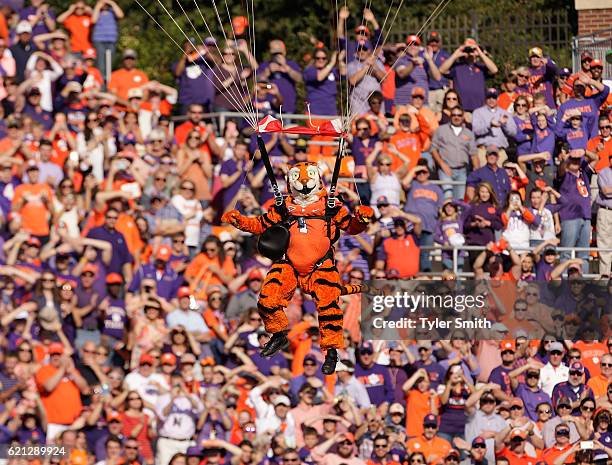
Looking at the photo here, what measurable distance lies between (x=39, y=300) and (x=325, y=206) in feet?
19.1

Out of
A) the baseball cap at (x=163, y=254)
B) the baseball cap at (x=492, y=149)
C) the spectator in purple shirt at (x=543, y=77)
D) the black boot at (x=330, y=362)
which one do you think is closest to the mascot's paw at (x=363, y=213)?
the black boot at (x=330, y=362)

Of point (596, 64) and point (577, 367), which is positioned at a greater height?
point (596, 64)

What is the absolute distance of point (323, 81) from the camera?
2306cm

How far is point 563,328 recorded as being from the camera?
69.3 ft

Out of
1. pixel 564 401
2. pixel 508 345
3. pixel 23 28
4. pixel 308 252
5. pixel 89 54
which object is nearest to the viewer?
pixel 308 252

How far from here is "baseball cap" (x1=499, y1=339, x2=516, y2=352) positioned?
824 inches

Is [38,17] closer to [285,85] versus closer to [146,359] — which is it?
[285,85]

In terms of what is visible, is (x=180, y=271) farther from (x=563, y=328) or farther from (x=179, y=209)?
(x=563, y=328)

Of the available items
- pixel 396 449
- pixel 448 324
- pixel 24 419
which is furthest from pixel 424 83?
pixel 24 419

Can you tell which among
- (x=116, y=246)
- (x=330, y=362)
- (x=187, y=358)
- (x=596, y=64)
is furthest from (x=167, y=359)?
(x=596, y=64)

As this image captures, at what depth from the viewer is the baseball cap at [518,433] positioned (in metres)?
20.3

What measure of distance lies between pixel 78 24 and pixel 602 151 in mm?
7266

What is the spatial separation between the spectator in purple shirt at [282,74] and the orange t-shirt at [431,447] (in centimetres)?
529

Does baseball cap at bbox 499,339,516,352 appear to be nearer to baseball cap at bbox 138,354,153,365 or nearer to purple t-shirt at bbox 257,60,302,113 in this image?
baseball cap at bbox 138,354,153,365
